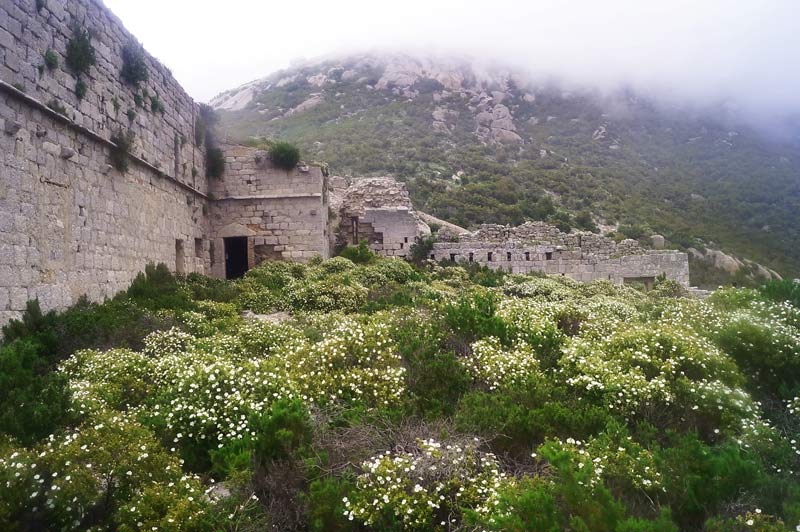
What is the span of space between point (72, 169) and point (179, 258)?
5.29 metres

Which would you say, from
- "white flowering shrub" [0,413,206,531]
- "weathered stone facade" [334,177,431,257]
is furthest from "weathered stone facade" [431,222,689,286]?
"white flowering shrub" [0,413,206,531]

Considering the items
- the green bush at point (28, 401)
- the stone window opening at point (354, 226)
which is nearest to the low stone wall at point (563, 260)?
the stone window opening at point (354, 226)

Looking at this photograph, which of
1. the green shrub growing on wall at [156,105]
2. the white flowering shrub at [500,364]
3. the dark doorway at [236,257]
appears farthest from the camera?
the dark doorway at [236,257]

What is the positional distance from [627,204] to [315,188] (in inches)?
1086

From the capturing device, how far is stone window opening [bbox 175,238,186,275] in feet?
47.8

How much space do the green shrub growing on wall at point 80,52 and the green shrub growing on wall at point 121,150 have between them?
144 cm

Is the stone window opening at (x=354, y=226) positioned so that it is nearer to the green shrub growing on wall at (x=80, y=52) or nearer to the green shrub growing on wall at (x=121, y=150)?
the green shrub growing on wall at (x=121, y=150)

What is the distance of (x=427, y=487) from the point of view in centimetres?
430

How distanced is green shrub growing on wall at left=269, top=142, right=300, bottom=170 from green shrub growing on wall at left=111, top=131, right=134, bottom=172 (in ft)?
18.5

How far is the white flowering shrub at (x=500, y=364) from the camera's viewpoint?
6059mm

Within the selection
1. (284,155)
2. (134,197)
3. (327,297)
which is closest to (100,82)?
(134,197)

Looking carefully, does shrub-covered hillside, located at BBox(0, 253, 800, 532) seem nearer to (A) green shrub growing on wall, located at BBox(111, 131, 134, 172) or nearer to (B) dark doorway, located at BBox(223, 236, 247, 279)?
(A) green shrub growing on wall, located at BBox(111, 131, 134, 172)

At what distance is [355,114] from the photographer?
51.5m

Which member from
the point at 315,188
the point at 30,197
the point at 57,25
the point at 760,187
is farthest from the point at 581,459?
the point at 760,187
